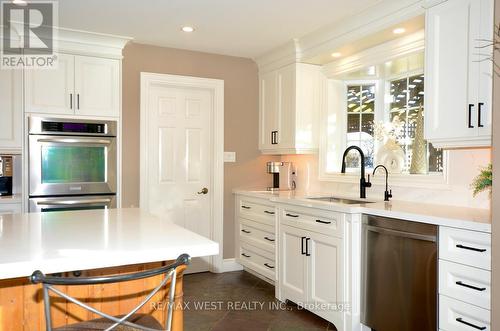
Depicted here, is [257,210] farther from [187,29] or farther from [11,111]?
[11,111]

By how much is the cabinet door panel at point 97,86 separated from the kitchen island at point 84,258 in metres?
1.94

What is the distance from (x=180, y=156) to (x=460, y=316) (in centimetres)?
308

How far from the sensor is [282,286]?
346 cm

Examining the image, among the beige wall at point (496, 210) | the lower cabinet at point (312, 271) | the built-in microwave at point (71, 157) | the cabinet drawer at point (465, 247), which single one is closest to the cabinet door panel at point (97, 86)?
the built-in microwave at point (71, 157)

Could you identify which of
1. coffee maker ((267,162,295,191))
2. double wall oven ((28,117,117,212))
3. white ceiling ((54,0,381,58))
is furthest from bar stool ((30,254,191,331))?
coffee maker ((267,162,295,191))

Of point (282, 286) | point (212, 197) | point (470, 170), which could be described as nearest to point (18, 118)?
point (212, 197)

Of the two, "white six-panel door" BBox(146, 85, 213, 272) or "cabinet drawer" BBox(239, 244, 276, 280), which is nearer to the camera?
"cabinet drawer" BBox(239, 244, 276, 280)

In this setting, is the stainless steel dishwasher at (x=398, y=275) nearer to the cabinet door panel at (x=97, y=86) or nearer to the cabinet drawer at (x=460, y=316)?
the cabinet drawer at (x=460, y=316)

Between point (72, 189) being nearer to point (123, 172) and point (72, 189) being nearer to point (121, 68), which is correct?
point (123, 172)

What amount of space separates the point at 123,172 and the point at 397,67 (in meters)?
2.81

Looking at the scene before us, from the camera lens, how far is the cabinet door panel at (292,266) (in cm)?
320

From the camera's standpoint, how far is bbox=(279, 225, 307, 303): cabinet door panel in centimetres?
320

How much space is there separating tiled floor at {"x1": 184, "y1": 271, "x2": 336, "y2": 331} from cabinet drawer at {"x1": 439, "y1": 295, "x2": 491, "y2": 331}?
967 millimetres

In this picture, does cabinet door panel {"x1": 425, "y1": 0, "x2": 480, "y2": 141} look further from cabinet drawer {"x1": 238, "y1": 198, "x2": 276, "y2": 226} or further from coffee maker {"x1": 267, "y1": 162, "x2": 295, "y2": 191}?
coffee maker {"x1": 267, "y1": 162, "x2": 295, "y2": 191}
